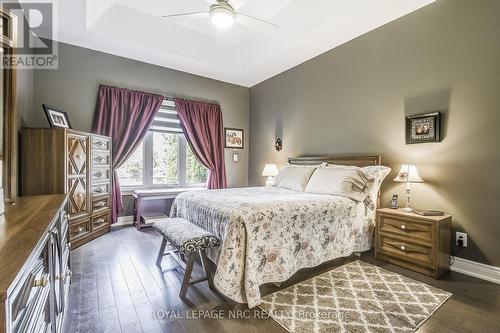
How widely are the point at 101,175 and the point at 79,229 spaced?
815 mm

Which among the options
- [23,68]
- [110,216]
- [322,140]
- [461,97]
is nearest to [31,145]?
[23,68]

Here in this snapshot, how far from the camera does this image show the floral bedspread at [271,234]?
1.90 m

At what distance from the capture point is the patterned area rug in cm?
169

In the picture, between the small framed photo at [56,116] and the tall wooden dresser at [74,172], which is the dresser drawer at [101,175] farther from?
the small framed photo at [56,116]

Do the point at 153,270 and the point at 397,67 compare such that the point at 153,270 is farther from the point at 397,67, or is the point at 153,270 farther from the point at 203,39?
the point at 397,67

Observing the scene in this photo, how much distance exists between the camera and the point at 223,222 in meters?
2.08

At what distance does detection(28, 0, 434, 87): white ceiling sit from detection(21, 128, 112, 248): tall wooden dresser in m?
1.49

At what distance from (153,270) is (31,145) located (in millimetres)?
2058

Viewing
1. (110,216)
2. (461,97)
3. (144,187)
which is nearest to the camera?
(461,97)

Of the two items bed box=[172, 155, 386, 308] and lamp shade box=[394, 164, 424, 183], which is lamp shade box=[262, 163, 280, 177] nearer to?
bed box=[172, 155, 386, 308]

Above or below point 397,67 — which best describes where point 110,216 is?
below

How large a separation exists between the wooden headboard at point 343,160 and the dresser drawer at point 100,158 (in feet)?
10.1

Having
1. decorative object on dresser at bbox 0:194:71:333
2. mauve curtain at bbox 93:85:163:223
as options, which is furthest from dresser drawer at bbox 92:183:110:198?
decorative object on dresser at bbox 0:194:71:333

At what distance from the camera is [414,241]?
8.14ft
